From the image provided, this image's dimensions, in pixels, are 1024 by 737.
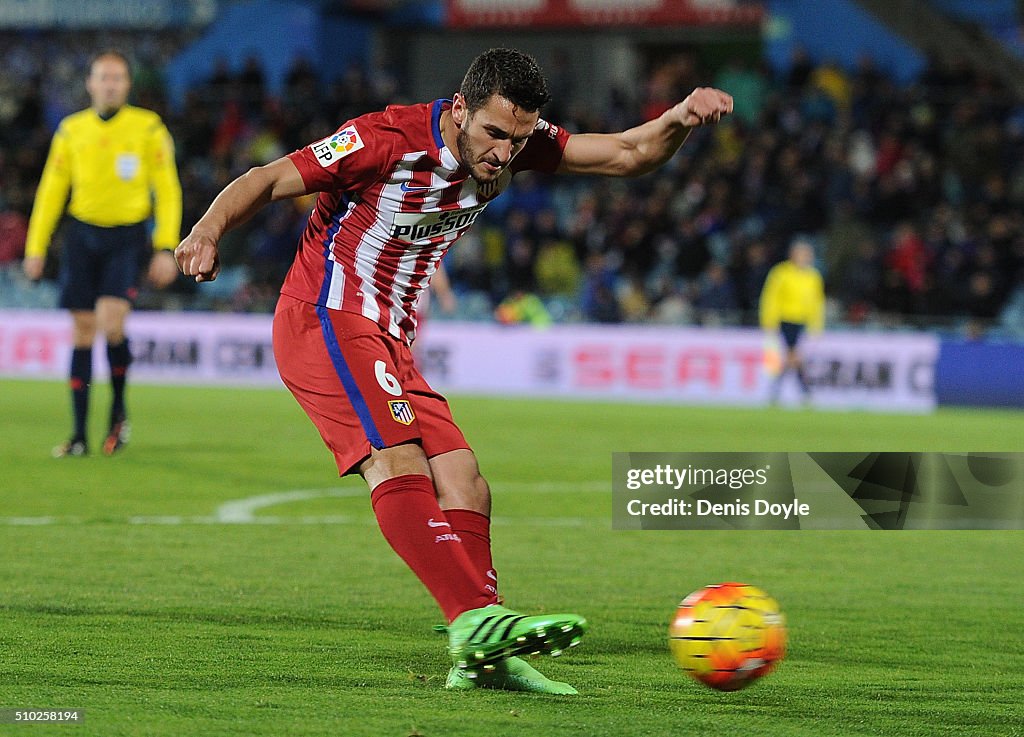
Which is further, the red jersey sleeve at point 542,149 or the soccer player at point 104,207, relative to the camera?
the soccer player at point 104,207

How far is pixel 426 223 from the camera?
517 centimetres

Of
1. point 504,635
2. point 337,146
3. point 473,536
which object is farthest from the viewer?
point 473,536

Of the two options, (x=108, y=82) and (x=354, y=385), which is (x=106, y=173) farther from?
(x=354, y=385)

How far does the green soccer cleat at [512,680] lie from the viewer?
456 centimetres

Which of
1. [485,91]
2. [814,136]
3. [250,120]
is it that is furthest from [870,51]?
[485,91]

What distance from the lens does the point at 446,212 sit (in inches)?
204

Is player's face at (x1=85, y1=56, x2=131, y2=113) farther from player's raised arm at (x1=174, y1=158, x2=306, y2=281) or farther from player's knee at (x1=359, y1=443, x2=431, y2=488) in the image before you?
player's knee at (x1=359, y1=443, x2=431, y2=488)

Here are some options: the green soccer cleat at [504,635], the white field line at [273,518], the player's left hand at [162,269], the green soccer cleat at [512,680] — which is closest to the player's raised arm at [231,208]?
the green soccer cleat at [504,635]

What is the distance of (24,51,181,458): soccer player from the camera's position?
11.0 meters

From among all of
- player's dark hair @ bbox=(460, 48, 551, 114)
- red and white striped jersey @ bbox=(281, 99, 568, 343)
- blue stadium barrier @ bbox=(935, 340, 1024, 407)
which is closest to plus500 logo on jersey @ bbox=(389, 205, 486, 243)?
red and white striped jersey @ bbox=(281, 99, 568, 343)

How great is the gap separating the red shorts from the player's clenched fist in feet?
1.84

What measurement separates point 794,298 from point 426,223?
51.2ft

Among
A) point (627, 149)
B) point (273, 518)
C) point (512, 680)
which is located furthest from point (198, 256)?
point (273, 518)

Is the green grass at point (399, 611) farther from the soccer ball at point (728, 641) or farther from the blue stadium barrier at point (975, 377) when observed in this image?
the blue stadium barrier at point (975, 377)
